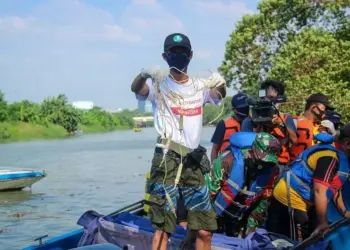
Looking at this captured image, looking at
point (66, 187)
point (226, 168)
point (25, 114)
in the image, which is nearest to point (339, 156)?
point (226, 168)

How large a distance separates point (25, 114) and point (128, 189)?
59193mm

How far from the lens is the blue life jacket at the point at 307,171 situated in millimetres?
4133

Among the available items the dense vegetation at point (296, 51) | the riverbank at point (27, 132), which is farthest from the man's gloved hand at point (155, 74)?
the riverbank at point (27, 132)

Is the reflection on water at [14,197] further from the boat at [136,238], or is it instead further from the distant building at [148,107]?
the distant building at [148,107]

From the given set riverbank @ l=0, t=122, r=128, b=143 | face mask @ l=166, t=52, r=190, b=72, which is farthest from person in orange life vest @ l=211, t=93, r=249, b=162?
riverbank @ l=0, t=122, r=128, b=143

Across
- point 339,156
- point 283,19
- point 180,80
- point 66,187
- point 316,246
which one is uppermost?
point 283,19

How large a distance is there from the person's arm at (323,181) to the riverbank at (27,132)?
63.4 m

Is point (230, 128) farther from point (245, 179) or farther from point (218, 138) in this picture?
point (245, 179)

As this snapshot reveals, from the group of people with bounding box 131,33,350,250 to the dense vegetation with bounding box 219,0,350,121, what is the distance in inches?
457

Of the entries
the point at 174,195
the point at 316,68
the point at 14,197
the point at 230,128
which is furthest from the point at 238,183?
the point at 316,68

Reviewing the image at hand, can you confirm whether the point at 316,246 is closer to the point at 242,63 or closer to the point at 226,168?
the point at 226,168

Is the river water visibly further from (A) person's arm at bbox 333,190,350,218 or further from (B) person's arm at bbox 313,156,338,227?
(B) person's arm at bbox 313,156,338,227

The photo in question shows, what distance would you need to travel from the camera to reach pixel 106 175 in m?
23.4

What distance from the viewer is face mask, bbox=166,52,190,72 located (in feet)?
13.4
